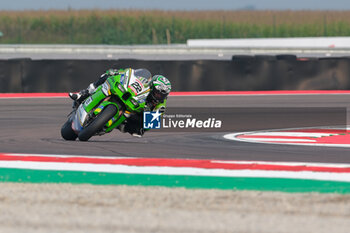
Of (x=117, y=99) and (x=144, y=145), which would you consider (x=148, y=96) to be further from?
(x=144, y=145)

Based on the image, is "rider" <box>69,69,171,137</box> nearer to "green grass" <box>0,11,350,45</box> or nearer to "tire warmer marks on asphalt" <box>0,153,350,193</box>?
"tire warmer marks on asphalt" <box>0,153,350,193</box>

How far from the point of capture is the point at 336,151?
916 cm

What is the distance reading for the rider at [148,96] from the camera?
9547 mm

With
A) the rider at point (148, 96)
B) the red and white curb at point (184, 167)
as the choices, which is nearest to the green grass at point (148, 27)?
the rider at point (148, 96)

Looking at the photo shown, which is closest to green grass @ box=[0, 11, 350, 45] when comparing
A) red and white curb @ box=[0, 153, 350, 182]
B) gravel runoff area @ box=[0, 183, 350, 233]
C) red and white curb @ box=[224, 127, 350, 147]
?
red and white curb @ box=[224, 127, 350, 147]

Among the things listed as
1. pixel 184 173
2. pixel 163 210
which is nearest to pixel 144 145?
pixel 184 173

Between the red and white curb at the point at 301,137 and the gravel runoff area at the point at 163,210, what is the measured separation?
4.00m

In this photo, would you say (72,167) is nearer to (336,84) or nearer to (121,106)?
(121,106)

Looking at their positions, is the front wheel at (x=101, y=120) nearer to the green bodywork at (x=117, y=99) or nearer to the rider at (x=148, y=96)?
the green bodywork at (x=117, y=99)

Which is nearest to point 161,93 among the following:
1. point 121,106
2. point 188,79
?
point 121,106

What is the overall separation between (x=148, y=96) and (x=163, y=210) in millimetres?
4150

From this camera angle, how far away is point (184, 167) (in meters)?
7.65

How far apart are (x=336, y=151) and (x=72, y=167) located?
3624 mm

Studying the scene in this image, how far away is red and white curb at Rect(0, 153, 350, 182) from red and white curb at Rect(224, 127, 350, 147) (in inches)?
99.3
